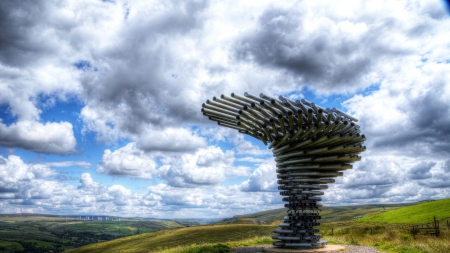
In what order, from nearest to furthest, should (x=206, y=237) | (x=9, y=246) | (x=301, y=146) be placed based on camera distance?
(x=301, y=146), (x=206, y=237), (x=9, y=246)

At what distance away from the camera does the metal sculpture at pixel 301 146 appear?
1589 cm

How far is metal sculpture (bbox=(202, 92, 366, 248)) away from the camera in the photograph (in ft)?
52.1

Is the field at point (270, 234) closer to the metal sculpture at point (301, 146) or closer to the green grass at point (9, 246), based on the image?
the green grass at point (9, 246)

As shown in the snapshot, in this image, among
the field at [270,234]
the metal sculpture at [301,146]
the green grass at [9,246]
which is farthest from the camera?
the green grass at [9,246]

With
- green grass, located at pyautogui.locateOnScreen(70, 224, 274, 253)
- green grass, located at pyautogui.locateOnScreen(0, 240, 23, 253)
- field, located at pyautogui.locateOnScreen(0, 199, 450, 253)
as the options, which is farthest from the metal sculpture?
green grass, located at pyautogui.locateOnScreen(0, 240, 23, 253)

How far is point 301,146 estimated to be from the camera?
16719 mm

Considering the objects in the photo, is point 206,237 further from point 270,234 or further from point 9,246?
point 9,246

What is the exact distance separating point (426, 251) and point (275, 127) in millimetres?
9711

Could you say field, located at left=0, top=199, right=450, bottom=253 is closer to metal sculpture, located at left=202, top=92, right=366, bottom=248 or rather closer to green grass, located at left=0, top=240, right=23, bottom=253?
green grass, located at left=0, top=240, right=23, bottom=253

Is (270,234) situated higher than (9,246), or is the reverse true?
(270,234)

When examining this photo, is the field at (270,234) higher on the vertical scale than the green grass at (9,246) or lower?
higher

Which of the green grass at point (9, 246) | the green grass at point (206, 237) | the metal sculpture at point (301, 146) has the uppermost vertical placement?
the metal sculpture at point (301, 146)

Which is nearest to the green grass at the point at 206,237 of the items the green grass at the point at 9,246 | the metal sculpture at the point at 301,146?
the metal sculpture at the point at 301,146

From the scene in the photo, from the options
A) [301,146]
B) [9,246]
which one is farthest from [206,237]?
[9,246]
